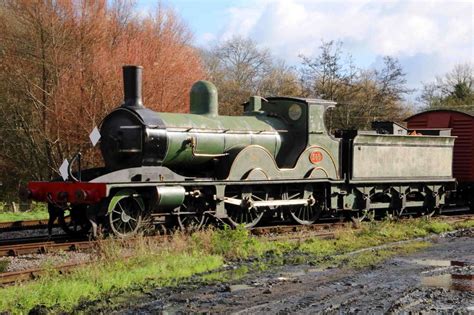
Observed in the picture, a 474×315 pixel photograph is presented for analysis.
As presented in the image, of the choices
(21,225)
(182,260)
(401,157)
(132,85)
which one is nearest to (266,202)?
(132,85)

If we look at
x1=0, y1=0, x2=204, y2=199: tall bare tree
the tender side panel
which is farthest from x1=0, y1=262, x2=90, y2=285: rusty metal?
x1=0, y1=0, x2=204, y2=199: tall bare tree

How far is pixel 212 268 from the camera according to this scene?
877 centimetres

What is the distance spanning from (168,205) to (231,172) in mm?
1725

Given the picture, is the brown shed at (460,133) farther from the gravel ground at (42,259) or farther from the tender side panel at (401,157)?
the gravel ground at (42,259)

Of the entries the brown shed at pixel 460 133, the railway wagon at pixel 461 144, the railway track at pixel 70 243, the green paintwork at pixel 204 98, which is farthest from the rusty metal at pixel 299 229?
the brown shed at pixel 460 133

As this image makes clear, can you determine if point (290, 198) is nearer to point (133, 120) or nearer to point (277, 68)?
point (133, 120)

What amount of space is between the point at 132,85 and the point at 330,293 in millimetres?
6580

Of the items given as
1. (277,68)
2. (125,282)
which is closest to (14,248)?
(125,282)

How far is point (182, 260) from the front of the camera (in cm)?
889

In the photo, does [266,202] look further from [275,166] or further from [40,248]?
[40,248]

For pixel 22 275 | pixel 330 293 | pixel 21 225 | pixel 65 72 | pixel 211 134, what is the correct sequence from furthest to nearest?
pixel 65 72, pixel 21 225, pixel 211 134, pixel 22 275, pixel 330 293

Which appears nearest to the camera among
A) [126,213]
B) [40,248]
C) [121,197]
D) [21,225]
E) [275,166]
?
[40,248]

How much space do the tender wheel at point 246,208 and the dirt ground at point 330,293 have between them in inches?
148

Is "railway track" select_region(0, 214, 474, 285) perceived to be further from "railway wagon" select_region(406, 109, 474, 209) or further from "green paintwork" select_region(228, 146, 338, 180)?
"railway wagon" select_region(406, 109, 474, 209)
